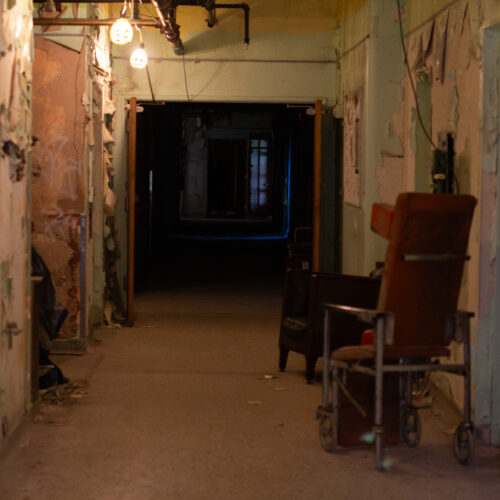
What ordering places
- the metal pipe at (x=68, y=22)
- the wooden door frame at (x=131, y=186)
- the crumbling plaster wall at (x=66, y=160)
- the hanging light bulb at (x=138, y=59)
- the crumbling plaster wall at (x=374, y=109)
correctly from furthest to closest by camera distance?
the wooden door frame at (x=131, y=186)
the hanging light bulb at (x=138, y=59)
the crumbling plaster wall at (x=374, y=109)
the crumbling plaster wall at (x=66, y=160)
the metal pipe at (x=68, y=22)

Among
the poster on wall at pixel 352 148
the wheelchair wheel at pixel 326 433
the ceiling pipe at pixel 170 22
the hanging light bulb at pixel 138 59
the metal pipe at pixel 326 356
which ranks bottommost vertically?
the wheelchair wheel at pixel 326 433

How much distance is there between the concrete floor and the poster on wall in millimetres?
1916

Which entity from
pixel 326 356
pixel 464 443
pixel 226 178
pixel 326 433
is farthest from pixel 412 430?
pixel 226 178

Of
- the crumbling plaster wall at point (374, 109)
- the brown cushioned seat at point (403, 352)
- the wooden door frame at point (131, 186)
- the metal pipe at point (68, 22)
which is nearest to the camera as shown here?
the brown cushioned seat at point (403, 352)

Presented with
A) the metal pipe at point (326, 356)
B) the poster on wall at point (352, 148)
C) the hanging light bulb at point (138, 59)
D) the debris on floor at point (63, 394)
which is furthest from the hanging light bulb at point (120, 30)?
the metal pipe at point (326, 356)

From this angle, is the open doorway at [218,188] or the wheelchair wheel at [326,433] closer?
the wheelchair wheel at [326,433]

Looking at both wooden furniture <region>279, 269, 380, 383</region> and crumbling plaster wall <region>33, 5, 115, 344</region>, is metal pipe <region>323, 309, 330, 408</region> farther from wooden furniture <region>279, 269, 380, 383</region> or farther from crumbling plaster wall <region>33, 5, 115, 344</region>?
crumbling plaster wall <region>33, 5, 115, 344</region>

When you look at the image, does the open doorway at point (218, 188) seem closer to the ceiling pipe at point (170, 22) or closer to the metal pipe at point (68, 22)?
the ceiling pipe at point (170, 22)

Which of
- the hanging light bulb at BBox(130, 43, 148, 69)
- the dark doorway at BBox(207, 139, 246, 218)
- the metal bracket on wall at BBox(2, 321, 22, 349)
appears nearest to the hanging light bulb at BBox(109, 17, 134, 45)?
the hanging light bulb at BBox(130, 43, 148, 69)

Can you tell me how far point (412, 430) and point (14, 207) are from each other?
2.55 m

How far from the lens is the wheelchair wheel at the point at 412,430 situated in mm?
5129

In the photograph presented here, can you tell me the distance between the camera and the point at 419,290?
178 inches

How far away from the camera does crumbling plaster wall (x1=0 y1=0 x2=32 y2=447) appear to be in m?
4.80

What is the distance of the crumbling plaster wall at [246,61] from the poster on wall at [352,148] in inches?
29.3
